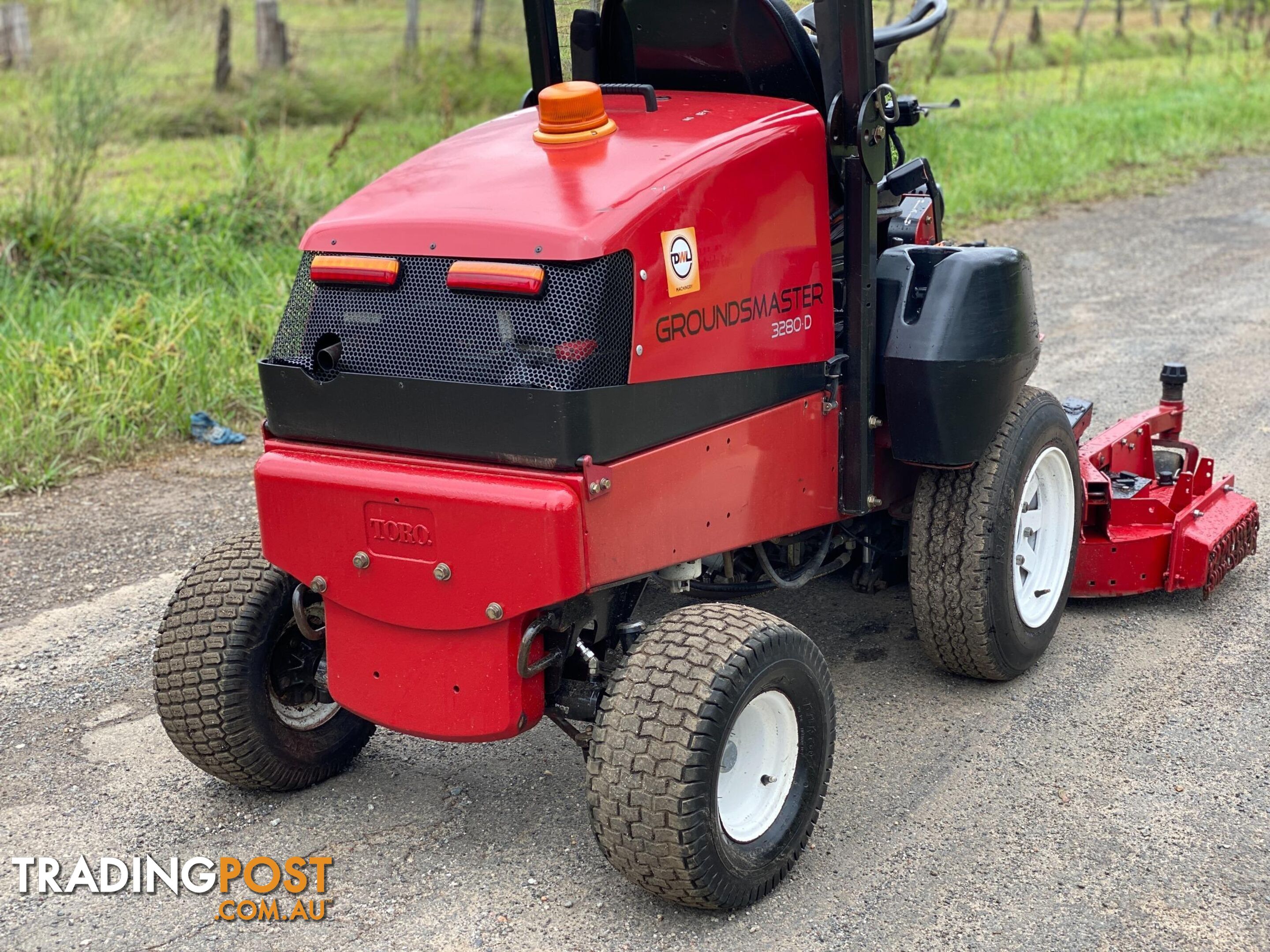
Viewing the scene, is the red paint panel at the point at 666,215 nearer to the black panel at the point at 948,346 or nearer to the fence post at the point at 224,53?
the black panel at the point at 948,346

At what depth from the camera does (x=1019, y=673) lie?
384cm

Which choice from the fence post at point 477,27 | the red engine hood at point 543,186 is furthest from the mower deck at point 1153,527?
the fence post at point 477,27

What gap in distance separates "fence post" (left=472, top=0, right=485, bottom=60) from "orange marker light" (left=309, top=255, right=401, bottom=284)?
43.2 feet

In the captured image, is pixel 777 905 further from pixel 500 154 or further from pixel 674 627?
pixel 500 154

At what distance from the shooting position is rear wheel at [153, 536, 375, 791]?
3.21m

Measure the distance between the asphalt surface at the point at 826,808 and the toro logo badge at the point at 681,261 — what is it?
130 cm

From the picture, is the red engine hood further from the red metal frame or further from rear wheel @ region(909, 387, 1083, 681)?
the red metal frame

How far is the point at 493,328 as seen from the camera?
279cm

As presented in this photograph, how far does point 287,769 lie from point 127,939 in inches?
22.7

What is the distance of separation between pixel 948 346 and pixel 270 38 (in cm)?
1308

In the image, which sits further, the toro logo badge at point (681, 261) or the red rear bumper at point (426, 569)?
the toro logo badge at point (681, 261)

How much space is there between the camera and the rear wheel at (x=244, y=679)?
126 inches

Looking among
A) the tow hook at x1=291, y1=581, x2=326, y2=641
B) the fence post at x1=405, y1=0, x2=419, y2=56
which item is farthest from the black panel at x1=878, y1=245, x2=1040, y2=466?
the fence post at x1=405, y1=0, x2=419, y2=56

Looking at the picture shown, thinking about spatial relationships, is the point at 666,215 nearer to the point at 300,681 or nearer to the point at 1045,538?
the point at 300,681
